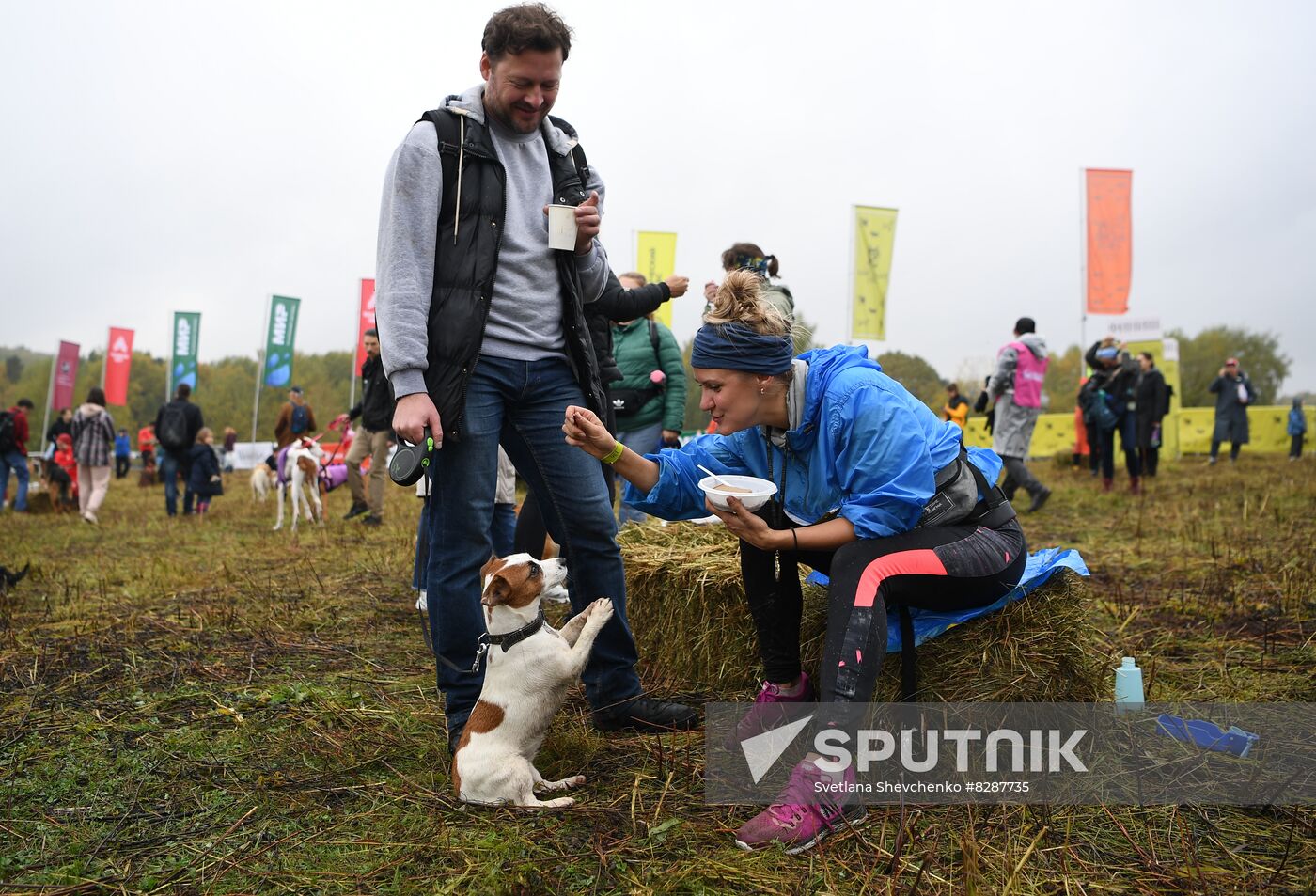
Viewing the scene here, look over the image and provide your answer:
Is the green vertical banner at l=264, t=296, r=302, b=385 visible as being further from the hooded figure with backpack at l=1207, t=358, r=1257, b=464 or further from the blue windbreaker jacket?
the blue windbreaker jacket

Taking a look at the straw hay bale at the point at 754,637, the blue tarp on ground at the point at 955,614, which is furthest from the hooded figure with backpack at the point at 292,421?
the blue tarp on ground at the point at 955,614

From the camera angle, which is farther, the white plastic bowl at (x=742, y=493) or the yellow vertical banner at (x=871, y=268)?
the yellow vertical banner at (x=871, y=268)

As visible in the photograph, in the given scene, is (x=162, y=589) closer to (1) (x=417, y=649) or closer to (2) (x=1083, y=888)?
(1) (x=417, y=649)

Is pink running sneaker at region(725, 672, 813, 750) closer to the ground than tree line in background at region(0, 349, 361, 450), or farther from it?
closer to the ground

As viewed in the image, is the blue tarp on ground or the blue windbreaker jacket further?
the blue tarp on ground

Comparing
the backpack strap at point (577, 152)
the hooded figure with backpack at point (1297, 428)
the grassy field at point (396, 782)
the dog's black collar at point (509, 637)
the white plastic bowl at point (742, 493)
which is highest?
the hooded figure with backpack at point (1297, 428)

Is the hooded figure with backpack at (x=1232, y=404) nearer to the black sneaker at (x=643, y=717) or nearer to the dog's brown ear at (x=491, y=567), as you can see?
the black sneaker at (x=643, y=717)

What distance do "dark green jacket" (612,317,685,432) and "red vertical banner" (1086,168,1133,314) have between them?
13964 millimetres

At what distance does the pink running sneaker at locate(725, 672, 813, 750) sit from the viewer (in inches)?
108

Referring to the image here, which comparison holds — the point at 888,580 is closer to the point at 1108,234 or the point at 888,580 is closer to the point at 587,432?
the point at 587,432

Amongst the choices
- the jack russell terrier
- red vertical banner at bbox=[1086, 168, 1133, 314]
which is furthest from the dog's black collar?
red vertical banner at bbox=[1086, 168, 1133, 314]

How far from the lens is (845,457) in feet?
7.88

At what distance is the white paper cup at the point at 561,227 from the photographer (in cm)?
267

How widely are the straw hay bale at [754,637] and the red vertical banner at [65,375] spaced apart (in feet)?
108
